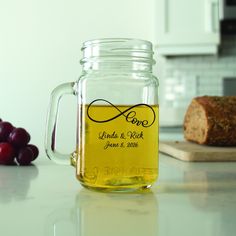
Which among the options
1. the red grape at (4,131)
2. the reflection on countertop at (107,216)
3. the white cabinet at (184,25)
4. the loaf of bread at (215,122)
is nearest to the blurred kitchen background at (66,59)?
the white cabinet at (184,25)

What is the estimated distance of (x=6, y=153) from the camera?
2.95 feet

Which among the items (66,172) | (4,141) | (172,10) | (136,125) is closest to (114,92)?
(136,125)

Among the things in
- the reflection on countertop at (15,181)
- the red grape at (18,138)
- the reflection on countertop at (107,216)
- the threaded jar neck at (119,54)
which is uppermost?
the threaded jar neck at (119,54)

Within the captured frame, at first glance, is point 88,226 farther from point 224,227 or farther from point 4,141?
point 4,141

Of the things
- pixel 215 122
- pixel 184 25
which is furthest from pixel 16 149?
pixel 184 25

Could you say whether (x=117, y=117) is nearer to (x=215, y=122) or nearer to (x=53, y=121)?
(x=53, y=121)

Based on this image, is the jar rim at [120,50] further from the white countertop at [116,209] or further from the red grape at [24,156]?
the red grape at [24,156]

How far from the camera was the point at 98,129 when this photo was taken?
1.78 feet

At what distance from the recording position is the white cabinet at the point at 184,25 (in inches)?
110

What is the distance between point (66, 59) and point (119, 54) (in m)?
2.70

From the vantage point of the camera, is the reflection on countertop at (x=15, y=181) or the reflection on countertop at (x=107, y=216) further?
the reflection on countertop at (x=15, y=181)

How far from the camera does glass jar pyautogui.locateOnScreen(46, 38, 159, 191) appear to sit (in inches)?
21.0

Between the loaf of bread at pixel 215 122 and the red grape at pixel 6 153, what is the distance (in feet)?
2.35

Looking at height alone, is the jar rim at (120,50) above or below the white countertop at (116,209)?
above
